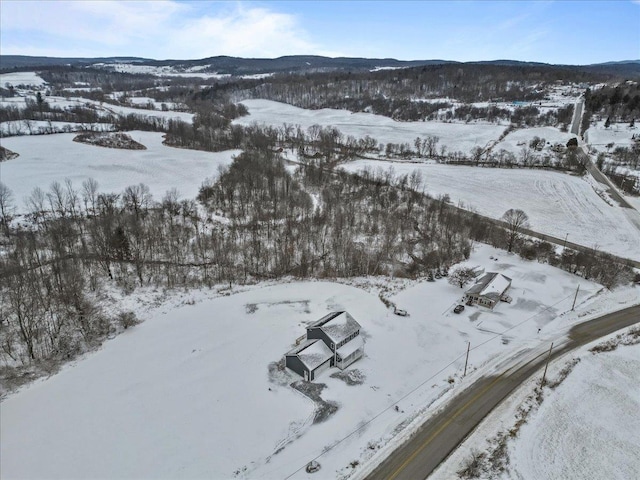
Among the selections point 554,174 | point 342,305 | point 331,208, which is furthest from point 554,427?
point 554,174

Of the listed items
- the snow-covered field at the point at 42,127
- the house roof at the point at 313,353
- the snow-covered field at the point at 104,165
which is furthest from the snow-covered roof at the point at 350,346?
the snow-covered field at the point at 42,127

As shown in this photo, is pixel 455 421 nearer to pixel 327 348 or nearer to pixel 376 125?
pixel 327 348

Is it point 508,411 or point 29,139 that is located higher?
point 29,139

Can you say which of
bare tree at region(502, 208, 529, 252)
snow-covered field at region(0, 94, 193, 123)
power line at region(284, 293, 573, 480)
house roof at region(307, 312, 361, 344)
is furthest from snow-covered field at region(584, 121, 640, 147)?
snow-covered field at region(0, 94, 193, 123)

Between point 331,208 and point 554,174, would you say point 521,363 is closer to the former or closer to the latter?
point 331,208

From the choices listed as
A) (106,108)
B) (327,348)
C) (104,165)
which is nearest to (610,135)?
(327,348)

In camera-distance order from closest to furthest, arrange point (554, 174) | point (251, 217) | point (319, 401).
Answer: point (319, 401), point (251, 217), point (554, 174)

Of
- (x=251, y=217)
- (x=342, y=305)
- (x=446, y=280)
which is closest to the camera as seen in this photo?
(x=342, y=305)
